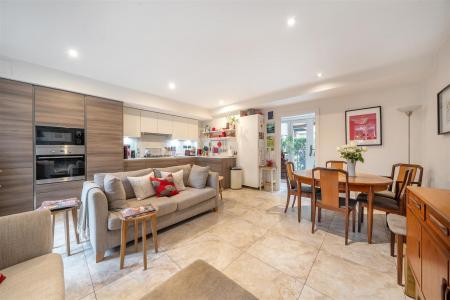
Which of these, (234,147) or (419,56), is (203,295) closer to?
(419,56)

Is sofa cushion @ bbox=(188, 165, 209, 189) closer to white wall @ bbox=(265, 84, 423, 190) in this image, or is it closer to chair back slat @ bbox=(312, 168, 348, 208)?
chair back slat @ bbox=(312, 168, 348, 208)

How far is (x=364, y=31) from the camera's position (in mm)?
1989

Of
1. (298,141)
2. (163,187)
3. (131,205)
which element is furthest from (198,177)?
(298,141)

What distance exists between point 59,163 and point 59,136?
0.50 m

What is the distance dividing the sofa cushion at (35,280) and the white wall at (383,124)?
4.62 m

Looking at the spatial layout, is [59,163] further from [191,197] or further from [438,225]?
[438,225]

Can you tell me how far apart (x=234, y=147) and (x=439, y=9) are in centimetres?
441

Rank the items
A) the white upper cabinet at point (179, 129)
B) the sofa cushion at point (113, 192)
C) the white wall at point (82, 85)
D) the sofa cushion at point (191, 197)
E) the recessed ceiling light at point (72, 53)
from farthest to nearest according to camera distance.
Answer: the white upper cabinet at point (179, 129), the white wall at point (82, 85), the sofa cushion at point (191, 197), the recessed ceiling light at point (72, 53), the sofa cushion at point (113, 192)

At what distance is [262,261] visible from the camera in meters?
1.79

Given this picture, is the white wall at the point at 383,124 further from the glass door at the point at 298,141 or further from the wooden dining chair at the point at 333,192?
the wooden dining chair at the point at 333,192

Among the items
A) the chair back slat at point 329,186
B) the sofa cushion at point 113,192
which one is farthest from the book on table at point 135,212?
the chair back slat at point 329,186

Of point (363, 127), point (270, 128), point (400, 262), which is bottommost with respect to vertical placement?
point (400, 262)

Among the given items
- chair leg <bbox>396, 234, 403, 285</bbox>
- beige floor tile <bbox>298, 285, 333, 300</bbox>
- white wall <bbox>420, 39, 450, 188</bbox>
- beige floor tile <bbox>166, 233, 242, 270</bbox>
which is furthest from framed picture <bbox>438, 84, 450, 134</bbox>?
beige floor tile <bbox>166, 233, 242, 270</bbox>

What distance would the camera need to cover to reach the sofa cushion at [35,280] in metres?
0.87
